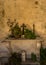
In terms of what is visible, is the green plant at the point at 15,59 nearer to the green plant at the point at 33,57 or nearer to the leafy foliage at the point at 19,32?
the green plant at the point at 33,57

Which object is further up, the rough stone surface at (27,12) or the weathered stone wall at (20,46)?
the rough stone surface at (27,12)

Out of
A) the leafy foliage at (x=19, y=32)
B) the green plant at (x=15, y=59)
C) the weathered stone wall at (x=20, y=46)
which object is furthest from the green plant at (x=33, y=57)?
the leafy foliage at (x=19, y=32)

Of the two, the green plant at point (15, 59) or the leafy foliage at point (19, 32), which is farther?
the leafy foliage at point (19, 32)

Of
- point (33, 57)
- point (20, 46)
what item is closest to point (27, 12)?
point (20, 46)

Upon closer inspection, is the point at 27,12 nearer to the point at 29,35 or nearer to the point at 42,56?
the point at 29,35

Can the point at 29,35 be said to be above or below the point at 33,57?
above

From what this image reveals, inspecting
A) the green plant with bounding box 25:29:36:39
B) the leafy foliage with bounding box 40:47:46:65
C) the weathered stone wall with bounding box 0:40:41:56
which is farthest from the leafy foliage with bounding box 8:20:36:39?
the leafy foliage with bounding box 40:47:46:65

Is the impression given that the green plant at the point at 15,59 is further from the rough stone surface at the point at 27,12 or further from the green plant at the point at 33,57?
the rough stone surface at the point at 27,12

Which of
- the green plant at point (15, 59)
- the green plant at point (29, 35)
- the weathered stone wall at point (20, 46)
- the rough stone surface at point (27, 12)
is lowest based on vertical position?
the green plant at point (15, 59)

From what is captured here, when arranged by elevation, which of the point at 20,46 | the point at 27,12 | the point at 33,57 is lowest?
the point at 33,57

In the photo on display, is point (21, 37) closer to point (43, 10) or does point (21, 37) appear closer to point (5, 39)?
point (5, 39)

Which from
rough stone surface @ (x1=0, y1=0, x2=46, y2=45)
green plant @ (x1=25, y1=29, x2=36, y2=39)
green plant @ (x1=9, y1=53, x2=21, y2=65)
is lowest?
green plant @ (x1=9, y1=53, x2=21, y2=65)

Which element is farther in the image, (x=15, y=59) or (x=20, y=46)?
(x=20, y=46)

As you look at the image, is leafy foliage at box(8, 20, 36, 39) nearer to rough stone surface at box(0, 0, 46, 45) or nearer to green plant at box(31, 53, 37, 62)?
rough stone surface at box(0, 0, 46, 45)
